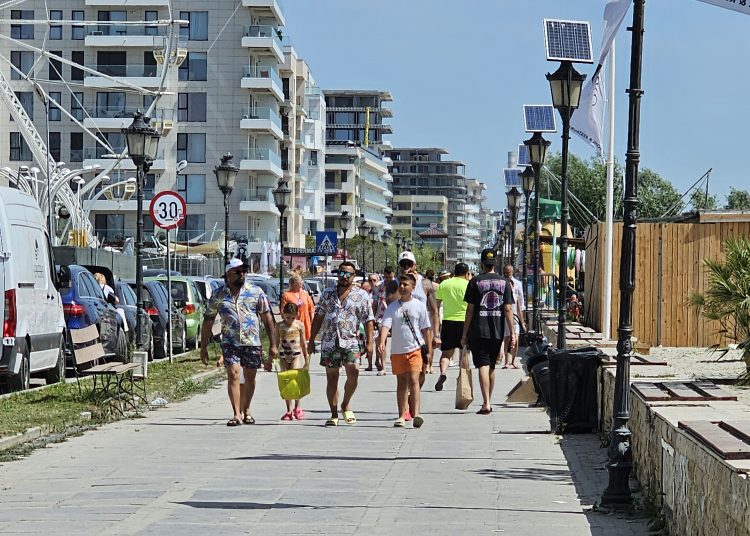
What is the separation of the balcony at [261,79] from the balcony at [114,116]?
5.24 metres

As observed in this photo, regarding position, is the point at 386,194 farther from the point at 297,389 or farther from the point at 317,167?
the point at 297,389

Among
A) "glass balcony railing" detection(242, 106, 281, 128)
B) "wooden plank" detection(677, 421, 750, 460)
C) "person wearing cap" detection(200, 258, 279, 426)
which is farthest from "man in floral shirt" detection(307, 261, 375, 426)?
"glass balcony railing" detection(242, 106, 281, 128)

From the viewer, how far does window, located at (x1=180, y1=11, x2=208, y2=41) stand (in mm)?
90938

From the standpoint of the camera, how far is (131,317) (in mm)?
26719

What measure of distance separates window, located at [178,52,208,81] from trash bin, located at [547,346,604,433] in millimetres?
78869

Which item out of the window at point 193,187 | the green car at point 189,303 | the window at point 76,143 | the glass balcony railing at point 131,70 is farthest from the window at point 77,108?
the green car at point 189,303

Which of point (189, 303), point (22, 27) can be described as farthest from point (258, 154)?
point (189, 303)

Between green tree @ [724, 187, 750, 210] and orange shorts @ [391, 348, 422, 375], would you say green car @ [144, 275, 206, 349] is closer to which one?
orange shorts @ [391, 348, 422, 375]

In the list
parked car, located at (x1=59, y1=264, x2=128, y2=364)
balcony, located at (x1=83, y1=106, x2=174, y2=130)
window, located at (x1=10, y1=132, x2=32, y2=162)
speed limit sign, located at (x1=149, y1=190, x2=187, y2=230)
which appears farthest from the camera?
window, located at (x1=10, y1=132, x2=32, y2=162)

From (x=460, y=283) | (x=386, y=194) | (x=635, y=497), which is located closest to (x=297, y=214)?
(x=386, y=194)

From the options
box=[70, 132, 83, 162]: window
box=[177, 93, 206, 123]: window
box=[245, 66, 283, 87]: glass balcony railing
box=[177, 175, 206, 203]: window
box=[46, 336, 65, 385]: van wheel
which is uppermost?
box=[245, 66, 283, 87]: glass balcony railing

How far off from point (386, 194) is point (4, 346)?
553 ft

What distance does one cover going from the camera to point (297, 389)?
1562cm

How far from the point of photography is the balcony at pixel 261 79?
92125mm
